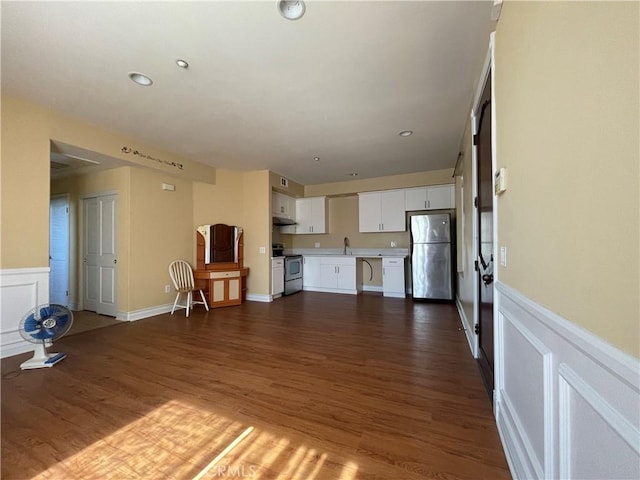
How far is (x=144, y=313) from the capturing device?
3.97 metres

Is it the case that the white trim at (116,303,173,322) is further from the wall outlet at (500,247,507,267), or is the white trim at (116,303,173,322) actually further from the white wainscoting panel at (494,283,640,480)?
the wall outlet at (500,247,507,267)

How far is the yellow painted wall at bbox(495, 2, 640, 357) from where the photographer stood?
1.77ft

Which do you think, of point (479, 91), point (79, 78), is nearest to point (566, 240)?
point (479, 91)

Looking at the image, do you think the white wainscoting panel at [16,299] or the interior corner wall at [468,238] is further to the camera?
the interior corner wall at [468,238]

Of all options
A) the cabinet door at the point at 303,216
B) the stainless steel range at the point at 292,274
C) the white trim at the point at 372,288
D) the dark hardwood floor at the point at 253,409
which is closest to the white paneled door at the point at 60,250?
the dark hardwood floor at the point at 253,409

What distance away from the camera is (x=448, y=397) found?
1.83m

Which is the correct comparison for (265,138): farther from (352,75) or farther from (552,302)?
(552,302)

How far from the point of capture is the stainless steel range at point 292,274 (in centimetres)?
557

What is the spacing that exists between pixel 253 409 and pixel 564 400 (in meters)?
1.70

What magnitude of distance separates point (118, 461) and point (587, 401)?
2068 millimetres

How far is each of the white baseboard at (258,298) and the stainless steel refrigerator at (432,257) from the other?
288cm

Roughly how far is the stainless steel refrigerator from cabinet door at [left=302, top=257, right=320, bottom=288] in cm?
217

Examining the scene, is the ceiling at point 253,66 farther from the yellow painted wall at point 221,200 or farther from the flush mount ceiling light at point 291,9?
the yellow painted wall at point 221,200

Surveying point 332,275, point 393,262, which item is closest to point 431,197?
point 393,262
